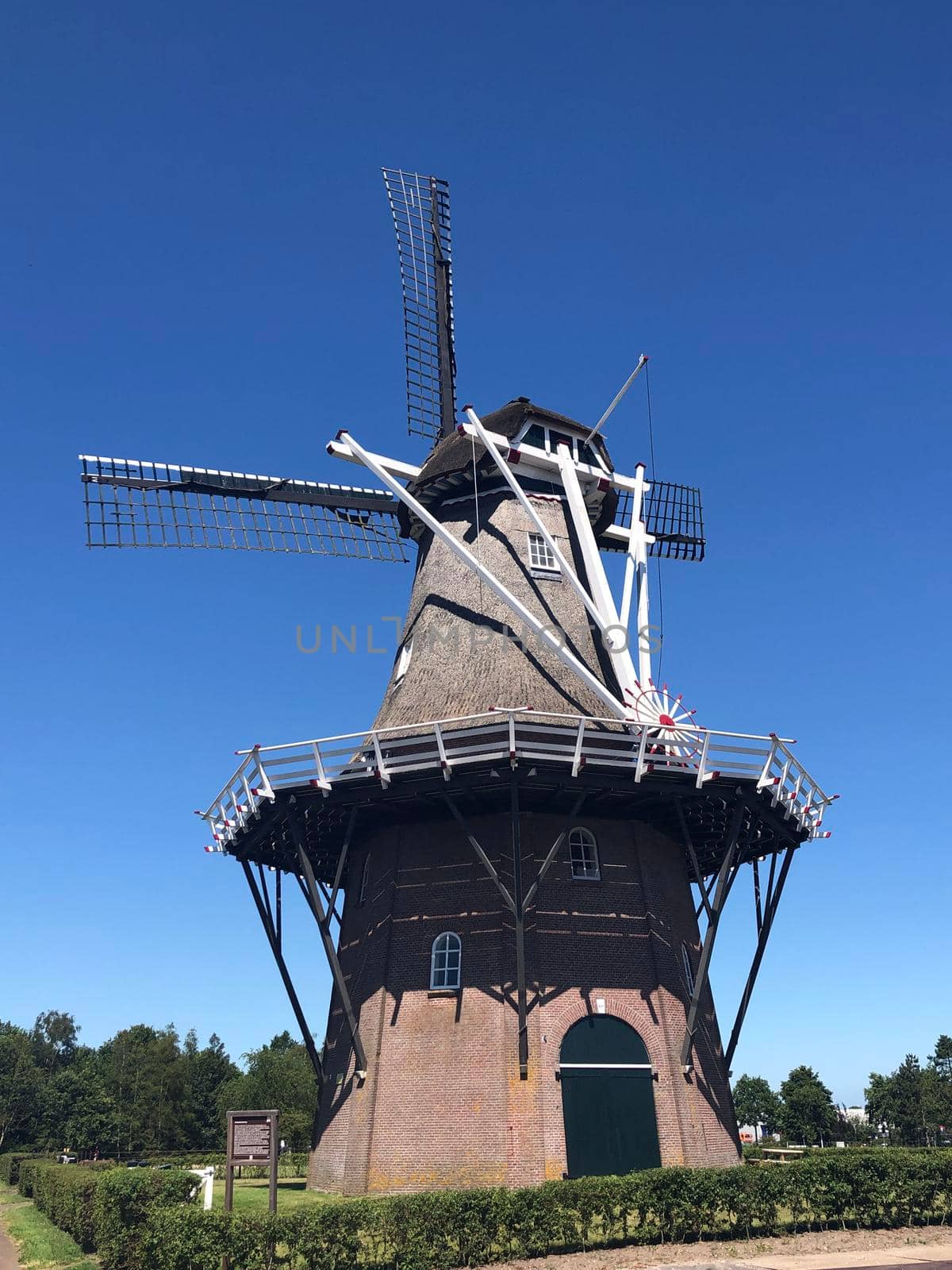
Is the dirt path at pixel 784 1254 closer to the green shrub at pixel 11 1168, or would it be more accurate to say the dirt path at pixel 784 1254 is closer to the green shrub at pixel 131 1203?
the green shrub at pixel 131 1203

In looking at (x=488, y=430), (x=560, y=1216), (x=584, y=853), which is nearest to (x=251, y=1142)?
(x=560, y=1216)

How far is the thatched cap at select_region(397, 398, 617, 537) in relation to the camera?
83.2ft

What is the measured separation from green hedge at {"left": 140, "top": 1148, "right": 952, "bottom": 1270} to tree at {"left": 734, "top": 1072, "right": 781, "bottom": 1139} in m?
89.1

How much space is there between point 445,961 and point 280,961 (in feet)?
12.7

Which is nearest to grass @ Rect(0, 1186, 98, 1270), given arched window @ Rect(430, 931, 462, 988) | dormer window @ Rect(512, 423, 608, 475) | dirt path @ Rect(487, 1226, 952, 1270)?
arched window @ Rect(430, 931, 462, 988)

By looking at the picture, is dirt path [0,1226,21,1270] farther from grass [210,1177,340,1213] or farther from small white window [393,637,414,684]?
small white window [393,637,414,684]

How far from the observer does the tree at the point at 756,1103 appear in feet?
323

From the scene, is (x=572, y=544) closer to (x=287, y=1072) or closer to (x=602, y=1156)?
(x=602, y=1156)

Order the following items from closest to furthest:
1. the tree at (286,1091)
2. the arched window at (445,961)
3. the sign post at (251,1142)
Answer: the sign post at (251,1142)
the arched window at (445,961)
the tree at (286,1091)

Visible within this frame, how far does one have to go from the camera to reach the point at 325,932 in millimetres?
19562

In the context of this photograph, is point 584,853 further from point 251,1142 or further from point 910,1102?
point 910,1102

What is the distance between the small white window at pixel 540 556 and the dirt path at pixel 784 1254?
14800 millimetres

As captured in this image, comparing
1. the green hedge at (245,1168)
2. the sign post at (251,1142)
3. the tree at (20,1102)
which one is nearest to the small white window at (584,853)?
the sign post at (251,1142)

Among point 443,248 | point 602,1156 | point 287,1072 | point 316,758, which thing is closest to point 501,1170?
point 602,1156
